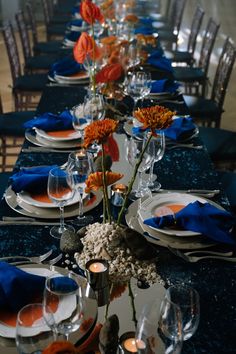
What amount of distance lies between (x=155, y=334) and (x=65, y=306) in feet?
0.57

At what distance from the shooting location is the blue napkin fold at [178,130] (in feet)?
6.90

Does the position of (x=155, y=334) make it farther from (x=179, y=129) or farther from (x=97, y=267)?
(x=179, y=129)

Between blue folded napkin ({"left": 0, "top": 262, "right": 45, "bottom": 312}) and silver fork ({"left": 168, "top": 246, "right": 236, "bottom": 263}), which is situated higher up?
blue folded napkin ({"left": 0, "top": 262, "right": 45, "bottom": 312})

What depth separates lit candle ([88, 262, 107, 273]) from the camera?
1.23 m

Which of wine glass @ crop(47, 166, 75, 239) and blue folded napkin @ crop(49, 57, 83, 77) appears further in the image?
blue folded napkin @ crop(49, 57, 83, 77)

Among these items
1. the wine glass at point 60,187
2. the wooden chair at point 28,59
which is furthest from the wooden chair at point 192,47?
the wine glass at point 60,187

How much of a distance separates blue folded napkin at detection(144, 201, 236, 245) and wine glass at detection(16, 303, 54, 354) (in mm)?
526

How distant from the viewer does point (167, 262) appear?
137 centimetres

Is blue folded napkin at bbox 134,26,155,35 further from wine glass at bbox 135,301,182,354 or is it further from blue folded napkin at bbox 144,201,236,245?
wine glass at bbox 135,301,182,354

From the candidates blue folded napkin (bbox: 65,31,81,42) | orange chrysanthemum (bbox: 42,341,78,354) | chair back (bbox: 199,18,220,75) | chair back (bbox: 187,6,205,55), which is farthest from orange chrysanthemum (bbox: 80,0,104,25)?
chair back (bbox: 187,6,205,55)

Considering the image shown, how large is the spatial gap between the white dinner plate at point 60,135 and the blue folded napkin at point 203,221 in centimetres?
72

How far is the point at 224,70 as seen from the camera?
326cm

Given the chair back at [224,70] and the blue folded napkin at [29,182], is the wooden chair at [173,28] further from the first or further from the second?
the blue folded napkin at [29,182]

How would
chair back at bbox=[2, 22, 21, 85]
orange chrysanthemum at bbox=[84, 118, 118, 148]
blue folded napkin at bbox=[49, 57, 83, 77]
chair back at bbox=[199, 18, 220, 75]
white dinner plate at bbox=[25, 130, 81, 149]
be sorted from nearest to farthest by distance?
orange chrysanthemum at bbox=[84, 118, 118, 148] < white dinner plate at bbox=[25, 130, 81, 149] < blue folded napkin at bbox=[49, 57, 83, 77] < chair back at bbox=[2, 22, 21, 85] < chair back at bbox=[199, 18, 220, 75]
